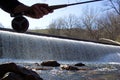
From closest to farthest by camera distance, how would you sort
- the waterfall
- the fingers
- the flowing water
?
the fingers, the flowing water, the waterfall

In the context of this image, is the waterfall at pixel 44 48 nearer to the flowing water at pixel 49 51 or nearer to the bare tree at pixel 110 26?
the flowing water at pixel 49 51

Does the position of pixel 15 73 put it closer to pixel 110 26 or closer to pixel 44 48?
pixel 44 48

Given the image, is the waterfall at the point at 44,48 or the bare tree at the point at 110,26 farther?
the bare tree at the point at 110,26

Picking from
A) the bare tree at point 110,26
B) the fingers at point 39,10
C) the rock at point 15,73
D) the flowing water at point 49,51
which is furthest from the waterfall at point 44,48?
the bare tree at point 110,26

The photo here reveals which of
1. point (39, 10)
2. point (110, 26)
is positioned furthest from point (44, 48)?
point (110, 26)

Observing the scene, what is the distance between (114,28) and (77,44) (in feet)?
88.3

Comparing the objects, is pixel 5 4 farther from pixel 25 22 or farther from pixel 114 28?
pixel 114 28

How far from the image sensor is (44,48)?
67.5 ft

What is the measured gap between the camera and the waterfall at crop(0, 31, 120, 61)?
61.3ft

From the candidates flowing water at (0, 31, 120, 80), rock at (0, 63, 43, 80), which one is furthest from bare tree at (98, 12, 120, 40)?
rock at (0, 63, 43, 80)

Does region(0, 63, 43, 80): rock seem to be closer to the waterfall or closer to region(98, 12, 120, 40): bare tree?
the waterfall

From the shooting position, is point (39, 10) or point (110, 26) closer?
point (39, 10)

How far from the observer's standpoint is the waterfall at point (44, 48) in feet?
61.3

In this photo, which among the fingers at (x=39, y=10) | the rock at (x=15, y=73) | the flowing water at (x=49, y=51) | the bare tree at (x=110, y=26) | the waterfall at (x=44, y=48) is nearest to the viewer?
the fingers at (x=39, y=10)
